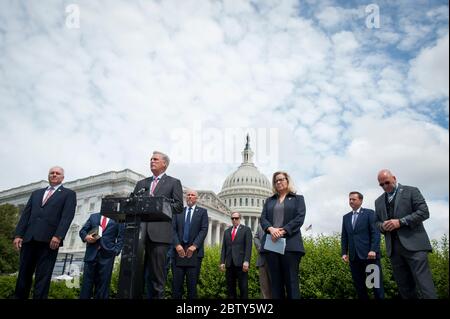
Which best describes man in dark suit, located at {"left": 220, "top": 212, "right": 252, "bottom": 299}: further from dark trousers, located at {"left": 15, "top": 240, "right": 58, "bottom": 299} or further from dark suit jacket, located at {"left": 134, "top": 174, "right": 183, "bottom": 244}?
dark trousers, located at {"left": 15, "top": 240, "right": 58, "bottom": 299}

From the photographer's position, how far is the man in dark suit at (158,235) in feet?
21.7

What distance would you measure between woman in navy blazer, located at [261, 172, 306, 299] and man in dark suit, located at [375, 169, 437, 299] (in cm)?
181

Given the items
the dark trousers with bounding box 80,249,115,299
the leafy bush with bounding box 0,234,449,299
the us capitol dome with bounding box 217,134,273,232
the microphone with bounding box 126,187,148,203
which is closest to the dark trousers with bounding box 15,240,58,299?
the microphone with bounding box 126,187,148,203

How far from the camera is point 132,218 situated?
18.7 feet

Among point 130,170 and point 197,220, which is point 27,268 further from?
point 130,170

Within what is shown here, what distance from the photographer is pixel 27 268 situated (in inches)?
279

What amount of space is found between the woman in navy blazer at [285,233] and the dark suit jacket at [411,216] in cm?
190

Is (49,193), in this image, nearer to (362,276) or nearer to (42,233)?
(42,233)

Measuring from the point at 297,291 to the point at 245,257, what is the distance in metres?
4.14

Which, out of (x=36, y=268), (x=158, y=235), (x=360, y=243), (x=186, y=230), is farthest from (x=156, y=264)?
(x=360, y=243)

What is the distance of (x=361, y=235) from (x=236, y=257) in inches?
131

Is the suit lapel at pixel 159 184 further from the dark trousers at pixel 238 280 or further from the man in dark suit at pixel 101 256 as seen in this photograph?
the dark trousers at pixel 238 280

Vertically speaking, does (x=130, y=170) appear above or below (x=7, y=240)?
above
